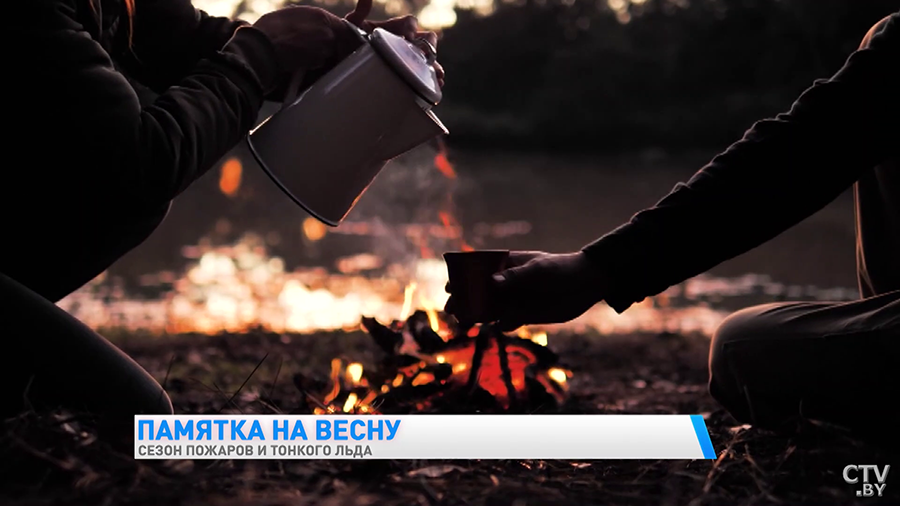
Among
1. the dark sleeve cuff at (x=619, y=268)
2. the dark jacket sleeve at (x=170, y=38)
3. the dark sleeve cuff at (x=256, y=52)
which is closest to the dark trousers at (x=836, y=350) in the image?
the dark sleeve cuff at (x=619, y=268)

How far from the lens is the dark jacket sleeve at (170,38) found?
7.80ft

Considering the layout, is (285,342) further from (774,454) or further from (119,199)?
Answer: (774,454)

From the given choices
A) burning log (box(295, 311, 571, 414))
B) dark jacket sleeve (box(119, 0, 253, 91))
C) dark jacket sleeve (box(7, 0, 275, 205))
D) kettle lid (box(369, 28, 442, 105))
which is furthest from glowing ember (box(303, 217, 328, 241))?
dark jacket sleeve (box(7, 0, 275, 205))

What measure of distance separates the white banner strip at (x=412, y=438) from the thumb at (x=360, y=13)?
96 cm

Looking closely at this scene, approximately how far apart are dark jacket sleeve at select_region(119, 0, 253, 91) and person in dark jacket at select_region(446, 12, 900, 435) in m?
1.02

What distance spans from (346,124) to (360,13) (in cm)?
30

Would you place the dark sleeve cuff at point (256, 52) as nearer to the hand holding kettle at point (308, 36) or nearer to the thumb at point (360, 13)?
the hand holding kettle at point (308, 36)

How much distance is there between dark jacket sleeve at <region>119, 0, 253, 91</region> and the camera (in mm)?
2377

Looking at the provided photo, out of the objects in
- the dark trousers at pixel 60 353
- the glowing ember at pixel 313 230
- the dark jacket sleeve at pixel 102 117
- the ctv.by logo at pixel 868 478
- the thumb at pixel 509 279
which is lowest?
the glowing ember at pixel 313 230

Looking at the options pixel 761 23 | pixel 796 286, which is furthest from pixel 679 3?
pixel 796 286

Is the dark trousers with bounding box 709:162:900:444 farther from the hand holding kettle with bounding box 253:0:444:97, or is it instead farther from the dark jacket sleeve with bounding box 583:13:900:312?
the hand holding kettle with bounding box 253:0:444:97

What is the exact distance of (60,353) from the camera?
192 centimetres

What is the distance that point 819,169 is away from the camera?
189 centimetres

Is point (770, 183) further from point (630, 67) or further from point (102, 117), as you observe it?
point (630, 67)
